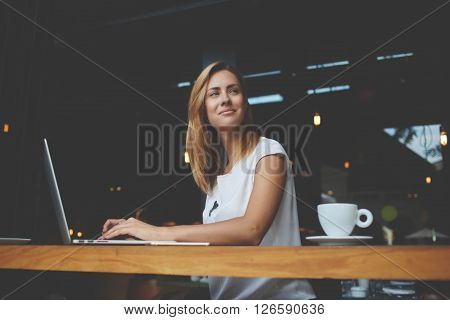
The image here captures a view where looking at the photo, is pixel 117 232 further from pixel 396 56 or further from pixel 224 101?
pixel 396 56

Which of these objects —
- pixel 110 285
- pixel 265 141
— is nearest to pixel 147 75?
pixel 110 285

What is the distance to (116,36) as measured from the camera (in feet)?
13.6

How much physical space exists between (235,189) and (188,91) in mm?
4770

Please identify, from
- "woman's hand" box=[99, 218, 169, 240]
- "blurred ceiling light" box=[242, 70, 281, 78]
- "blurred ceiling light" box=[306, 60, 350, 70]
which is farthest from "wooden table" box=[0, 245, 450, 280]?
"blurred ceiling light" box=[242, 70, 281, 78]

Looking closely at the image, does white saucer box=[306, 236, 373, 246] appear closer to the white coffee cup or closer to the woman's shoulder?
the white coffee cup

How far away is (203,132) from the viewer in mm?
1560

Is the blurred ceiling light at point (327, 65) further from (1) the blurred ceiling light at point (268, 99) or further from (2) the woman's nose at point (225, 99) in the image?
(2) the woman's nose at point (225, 99)

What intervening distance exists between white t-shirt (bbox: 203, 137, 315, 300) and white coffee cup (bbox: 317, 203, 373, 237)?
22 cm

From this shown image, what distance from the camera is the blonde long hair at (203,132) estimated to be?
56.9 inches

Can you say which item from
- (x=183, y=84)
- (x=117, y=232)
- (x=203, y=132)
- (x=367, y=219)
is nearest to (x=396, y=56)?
(x=183, y=84)

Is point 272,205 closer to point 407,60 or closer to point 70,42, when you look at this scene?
point 70,42

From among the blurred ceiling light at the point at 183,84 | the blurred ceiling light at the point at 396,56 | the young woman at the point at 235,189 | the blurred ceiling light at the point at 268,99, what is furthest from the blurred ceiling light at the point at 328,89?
the young woman at the point at 235,189

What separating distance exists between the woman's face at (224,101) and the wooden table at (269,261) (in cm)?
81
